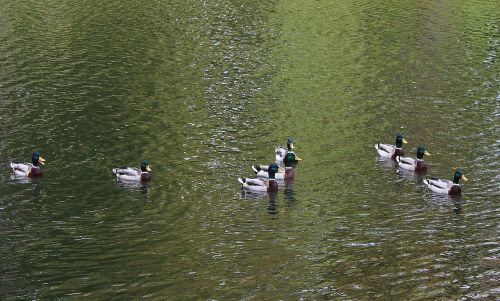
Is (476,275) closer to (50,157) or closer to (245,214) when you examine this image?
(245,214)

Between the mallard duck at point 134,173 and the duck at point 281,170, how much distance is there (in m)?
4.97

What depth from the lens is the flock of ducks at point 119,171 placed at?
35594 millimetres

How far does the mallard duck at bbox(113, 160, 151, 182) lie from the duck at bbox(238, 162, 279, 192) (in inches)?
164

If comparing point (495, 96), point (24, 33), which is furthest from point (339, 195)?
point (24, 33)

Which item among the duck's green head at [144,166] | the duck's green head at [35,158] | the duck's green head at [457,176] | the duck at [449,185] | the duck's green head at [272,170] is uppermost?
the duck's green head at [35,158]

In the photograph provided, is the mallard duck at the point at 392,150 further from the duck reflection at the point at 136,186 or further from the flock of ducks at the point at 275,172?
the duck reflection at the point at 136,186

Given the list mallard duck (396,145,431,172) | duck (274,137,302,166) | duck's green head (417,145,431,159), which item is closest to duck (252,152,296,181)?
duck (274,137,302,166)

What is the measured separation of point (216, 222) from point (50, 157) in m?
11.6

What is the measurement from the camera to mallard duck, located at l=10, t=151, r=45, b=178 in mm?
35750

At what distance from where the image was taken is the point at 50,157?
38.8 metres

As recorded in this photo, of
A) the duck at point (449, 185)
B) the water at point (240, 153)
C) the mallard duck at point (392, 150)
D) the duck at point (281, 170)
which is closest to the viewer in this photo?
the water at point (240, 153)

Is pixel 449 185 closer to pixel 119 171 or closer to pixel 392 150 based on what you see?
pixel 392 150

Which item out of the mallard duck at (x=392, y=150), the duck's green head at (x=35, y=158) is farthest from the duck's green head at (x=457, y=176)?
the duck's green head at (x=35, y=158)

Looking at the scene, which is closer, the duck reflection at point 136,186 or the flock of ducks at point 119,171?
the duck reflection at point 136,186
